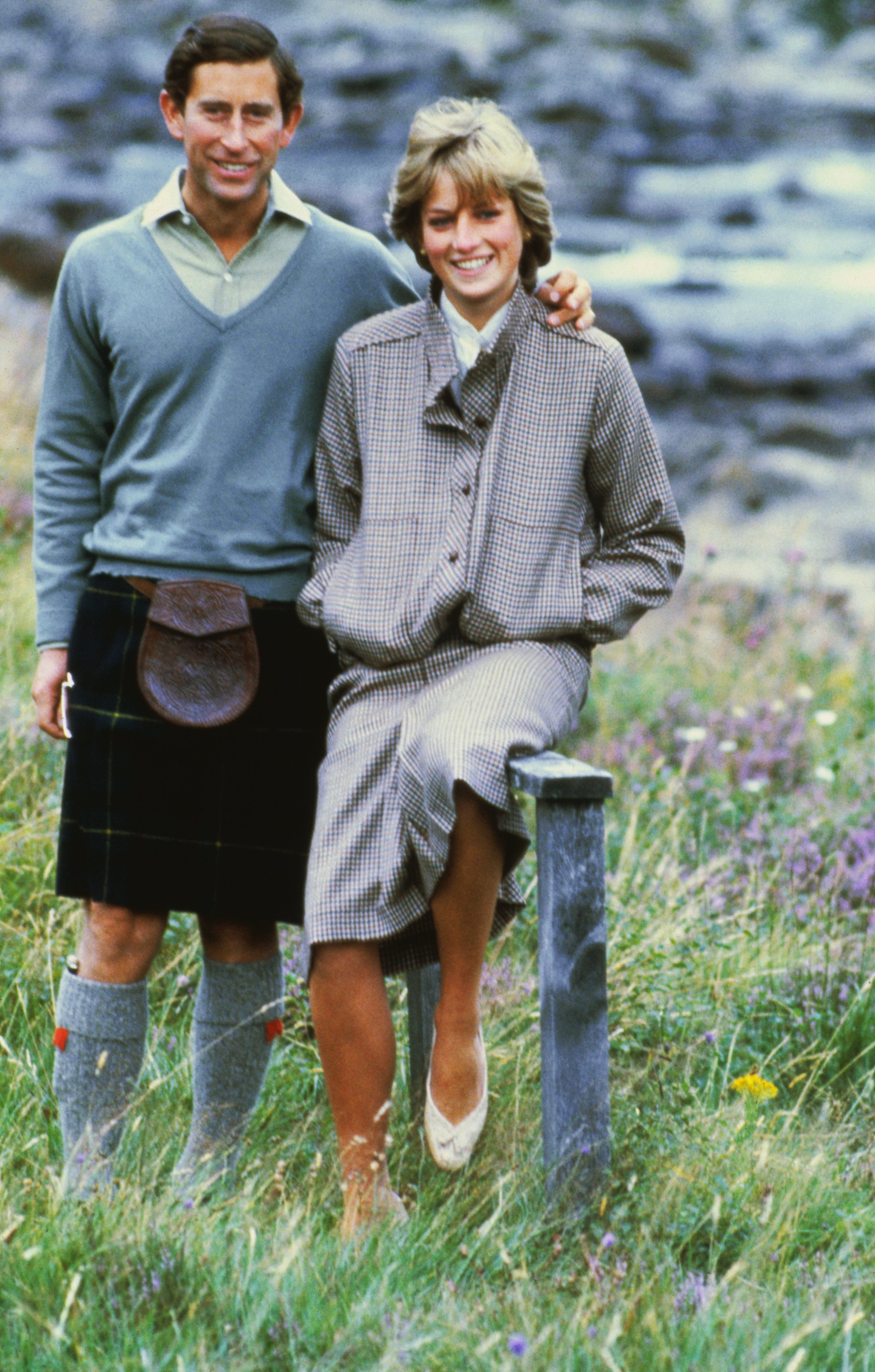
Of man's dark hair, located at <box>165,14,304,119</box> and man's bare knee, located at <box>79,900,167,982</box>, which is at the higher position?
man's dark hair, located at <box>165,14,304,119</box>

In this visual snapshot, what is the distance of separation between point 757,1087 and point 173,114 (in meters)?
1.98

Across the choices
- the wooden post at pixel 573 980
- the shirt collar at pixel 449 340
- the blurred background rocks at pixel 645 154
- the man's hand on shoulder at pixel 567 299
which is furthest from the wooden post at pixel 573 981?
the blurred background rocks at pixel 645 154

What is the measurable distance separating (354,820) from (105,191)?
12.1m

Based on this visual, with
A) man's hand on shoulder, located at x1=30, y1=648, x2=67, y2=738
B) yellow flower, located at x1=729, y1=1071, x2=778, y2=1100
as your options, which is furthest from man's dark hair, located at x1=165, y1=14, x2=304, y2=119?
yellow flower, located at x1=729, y1=1071, x2=778, y2=1100

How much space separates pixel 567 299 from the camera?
2707 mm

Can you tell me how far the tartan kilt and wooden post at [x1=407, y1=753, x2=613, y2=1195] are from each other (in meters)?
0.53

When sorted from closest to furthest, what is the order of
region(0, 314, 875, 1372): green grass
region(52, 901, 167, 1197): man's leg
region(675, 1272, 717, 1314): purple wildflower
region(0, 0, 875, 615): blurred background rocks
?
region(0, 314, 875, 1372): green grass < region(675, 1272, 717, 1314): purple wildflower < region(52, 901, 167, 1197): man's leg < region(0, 0, 875, 615): blurred background rocks

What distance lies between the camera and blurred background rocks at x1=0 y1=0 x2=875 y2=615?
12305mm

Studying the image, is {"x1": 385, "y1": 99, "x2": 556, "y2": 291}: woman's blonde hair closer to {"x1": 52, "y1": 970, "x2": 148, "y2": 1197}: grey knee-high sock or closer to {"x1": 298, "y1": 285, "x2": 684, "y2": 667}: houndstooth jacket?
{"x1": 298, "y1": 285, "x2": 684, "y2": 667}: houndstooth jacket

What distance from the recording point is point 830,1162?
108 inches

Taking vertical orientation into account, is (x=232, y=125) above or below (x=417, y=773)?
above

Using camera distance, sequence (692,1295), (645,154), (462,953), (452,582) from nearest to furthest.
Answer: (692,1295)
(462,953)
(452,582)
(645,154)

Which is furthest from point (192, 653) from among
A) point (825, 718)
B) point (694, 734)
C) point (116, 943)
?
point (825, 718)

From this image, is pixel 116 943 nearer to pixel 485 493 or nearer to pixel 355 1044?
pixel 355 1044
